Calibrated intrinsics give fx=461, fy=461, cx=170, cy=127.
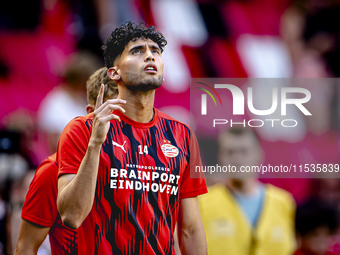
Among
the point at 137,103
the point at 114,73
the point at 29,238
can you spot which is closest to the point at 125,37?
the point at 114,73

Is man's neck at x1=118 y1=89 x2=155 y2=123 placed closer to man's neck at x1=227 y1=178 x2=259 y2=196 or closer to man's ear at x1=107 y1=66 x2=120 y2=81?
man's ear at x1=107 y1=66 x2=120 y2=81

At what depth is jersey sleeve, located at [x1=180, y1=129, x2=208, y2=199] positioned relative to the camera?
302 cm

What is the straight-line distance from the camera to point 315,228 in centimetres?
455

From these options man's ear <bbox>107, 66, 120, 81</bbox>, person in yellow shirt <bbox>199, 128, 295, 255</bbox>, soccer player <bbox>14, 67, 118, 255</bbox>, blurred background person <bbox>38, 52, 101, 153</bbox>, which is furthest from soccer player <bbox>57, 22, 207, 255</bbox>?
blurred background person <bbox>38, 52, 101, 153</bbox>

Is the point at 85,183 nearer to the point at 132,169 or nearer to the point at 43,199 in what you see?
the point at 132,169

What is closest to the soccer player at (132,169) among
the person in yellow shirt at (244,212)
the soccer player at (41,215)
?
the soccer player at (41,215)

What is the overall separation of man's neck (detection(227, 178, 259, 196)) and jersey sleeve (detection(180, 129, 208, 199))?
1.73 m

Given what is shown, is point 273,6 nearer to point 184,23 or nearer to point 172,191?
point 184,23

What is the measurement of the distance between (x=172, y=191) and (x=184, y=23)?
688 centimetres

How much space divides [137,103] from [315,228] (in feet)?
8.45

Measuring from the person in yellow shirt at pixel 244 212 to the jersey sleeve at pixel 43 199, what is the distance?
173 centimetres

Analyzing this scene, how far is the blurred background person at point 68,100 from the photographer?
17.0 ft

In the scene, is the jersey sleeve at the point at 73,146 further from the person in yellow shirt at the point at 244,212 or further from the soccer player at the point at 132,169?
the person in yellow shirt at the point at 244,212

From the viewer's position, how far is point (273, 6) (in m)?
9.91
